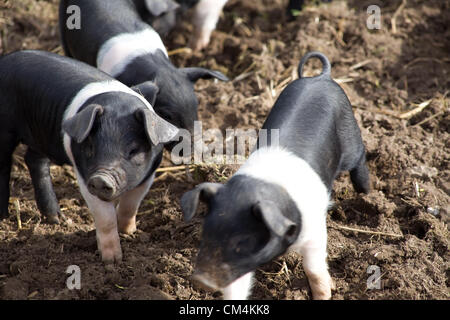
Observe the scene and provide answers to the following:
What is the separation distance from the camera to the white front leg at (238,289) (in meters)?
3.53

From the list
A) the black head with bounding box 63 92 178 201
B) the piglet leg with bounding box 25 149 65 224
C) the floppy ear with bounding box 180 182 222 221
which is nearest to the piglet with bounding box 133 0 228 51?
the piglet leg with bounding box 25 149 65 224

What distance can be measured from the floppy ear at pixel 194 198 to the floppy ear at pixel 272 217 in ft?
1.03

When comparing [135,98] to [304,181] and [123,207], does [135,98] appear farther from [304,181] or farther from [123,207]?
[304,181]

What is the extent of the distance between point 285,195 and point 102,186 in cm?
109

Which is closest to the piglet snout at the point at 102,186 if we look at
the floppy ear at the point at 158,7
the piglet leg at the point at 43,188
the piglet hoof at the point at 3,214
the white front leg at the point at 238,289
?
the white front leg at the point at 238,289

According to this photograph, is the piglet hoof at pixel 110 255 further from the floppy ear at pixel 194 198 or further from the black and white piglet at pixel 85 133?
the floppy ear at pixel 194 198

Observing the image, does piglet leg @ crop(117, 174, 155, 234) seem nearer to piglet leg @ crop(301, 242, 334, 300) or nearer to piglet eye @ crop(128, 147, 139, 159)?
piglet eye @ crop(128, 147, 139, 159)

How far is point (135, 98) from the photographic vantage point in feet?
13.6

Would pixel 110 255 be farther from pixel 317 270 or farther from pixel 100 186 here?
pixel 317 270

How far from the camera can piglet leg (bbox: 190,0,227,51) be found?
7.05m

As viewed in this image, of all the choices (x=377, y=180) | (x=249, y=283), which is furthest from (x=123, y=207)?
(x=377, y=180)

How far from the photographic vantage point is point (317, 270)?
381 cm

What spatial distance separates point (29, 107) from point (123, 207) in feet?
3.26

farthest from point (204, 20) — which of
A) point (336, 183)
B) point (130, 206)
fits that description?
point (130, 206)
